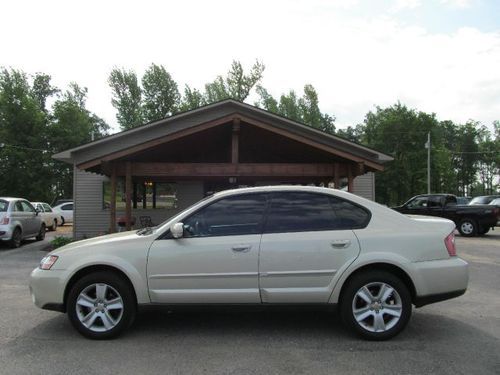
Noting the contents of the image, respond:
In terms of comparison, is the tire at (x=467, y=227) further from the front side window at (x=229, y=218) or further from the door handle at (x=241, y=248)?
the door handle at (x=241, y=248)

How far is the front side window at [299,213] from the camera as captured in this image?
5.35 m

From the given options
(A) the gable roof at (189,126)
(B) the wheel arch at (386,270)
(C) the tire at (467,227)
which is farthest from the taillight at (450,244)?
(C) the tire at (467,227)

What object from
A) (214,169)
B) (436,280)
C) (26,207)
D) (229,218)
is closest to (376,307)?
(436,280)

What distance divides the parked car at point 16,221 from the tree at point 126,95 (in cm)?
3647

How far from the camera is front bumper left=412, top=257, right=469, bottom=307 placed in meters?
5.20

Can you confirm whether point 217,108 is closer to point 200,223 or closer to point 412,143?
point 200,223

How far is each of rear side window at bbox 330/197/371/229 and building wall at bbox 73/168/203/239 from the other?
13.7 m

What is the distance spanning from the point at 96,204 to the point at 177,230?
14.3m

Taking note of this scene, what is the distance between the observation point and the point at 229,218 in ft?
17.9

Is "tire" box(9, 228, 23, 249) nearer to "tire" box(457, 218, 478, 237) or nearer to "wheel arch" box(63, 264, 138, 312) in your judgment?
"wheel arch" box(63, 264, 138, 312)

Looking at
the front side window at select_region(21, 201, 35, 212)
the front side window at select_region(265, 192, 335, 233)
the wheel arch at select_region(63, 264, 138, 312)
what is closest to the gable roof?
the front side window at select_region(21, 201, 35, 212)

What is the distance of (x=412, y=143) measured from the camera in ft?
173

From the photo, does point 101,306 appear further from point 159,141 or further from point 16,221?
point 16,221

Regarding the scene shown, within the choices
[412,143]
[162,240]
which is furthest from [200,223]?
[412,143]
